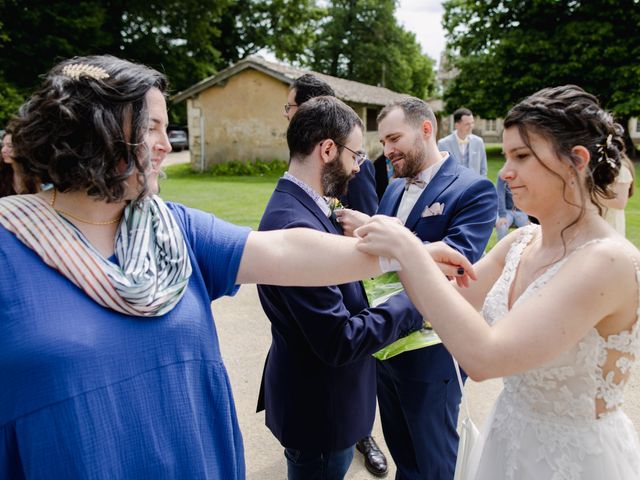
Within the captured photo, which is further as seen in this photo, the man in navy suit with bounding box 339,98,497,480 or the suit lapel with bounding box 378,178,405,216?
the suit lapel with bounding box 378,178,405,216

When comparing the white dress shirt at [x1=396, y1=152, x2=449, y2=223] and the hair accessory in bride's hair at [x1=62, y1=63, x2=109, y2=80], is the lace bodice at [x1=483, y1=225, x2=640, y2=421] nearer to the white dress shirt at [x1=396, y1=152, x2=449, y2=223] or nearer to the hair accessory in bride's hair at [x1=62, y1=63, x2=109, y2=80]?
the hair accessory in bride's hair at [x1=62, y1=63, x2=109, y2=80]

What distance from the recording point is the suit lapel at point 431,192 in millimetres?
3119

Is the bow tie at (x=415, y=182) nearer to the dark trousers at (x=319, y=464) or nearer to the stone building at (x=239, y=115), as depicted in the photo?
the dark trousers at (x=319, y=464)

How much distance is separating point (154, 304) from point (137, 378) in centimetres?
20

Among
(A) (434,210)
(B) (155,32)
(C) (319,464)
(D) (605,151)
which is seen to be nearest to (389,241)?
(D) (605,151)

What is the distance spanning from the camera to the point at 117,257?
1.47m

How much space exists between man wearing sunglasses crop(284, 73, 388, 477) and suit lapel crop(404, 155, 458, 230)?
442 mm

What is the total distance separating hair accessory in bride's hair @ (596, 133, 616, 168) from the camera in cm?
174

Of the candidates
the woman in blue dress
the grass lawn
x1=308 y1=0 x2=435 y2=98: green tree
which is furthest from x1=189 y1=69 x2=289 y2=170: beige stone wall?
x1=308 y1=0 x2=435 y2=98: green tree

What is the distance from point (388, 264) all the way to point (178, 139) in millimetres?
35451

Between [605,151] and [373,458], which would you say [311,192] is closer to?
[605,151]

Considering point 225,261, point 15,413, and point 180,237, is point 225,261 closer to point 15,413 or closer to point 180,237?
point 180,237

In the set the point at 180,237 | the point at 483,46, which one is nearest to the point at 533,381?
the point at 180,237

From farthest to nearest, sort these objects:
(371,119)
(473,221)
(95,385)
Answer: (371,119) < (473,221) < (95,385)
